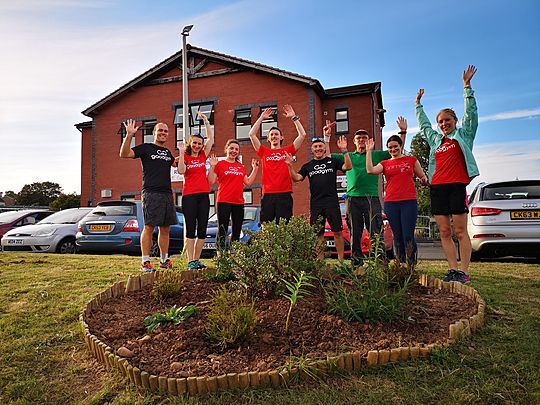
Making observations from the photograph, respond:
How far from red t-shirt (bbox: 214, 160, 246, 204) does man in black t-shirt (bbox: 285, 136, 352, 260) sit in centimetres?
72

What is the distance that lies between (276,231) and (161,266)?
2248 mm

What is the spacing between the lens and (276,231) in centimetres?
361

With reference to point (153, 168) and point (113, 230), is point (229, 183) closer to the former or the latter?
point (153, 168)

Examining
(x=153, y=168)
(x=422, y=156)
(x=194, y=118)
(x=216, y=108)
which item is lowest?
(x=153, y=168)

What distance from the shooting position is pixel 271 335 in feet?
9.16

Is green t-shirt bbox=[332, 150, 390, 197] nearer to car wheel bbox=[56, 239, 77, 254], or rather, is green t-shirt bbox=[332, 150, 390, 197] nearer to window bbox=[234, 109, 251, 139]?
car wheel bbox=[56, 239, 77, 254]

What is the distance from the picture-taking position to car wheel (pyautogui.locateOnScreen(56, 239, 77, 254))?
9.69m

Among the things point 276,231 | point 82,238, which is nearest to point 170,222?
point 276,231

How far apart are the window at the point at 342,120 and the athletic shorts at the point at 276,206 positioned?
620 inches

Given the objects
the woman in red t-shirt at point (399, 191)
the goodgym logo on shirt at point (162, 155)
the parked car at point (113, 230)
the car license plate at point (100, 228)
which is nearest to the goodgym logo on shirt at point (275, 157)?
the woman in red t-shirt at point (399, 191)

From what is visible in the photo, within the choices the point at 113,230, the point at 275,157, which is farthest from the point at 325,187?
the point at 113,230

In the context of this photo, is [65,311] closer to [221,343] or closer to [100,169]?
[221,343]

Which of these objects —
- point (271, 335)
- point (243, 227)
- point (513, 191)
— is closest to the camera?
point (271, 335)

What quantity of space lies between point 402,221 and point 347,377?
2.88 metres
